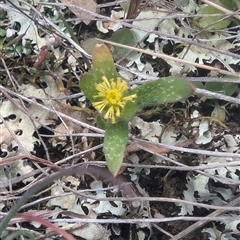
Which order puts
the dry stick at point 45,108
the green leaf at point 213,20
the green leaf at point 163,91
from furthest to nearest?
1. the green leaf at point 213,20
2. the dry stick at point 45,108
3. the green leaf at point 163,91

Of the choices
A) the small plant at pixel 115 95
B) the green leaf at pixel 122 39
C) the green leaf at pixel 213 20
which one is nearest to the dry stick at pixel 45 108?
the small plant at pixel 115 95

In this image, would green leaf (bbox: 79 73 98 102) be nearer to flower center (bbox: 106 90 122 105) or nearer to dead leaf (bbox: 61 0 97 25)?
flower center (bbox: 106 90 122 105)

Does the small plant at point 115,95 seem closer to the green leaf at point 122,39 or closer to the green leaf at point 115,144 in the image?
the green leaf at point 115,144

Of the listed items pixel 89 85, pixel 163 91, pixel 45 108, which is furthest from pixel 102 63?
pixel 45 108

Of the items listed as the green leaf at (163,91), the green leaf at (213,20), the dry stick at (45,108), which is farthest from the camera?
the green leaf at (213,20)

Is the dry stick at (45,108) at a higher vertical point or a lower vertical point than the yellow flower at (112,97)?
lower

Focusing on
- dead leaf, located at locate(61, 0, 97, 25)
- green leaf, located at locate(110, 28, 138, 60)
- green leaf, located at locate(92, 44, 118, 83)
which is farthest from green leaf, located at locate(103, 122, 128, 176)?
dead leaf, located at locate(61, 0, 97, 25)

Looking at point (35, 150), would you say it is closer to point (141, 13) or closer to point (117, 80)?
point (117, 80)
